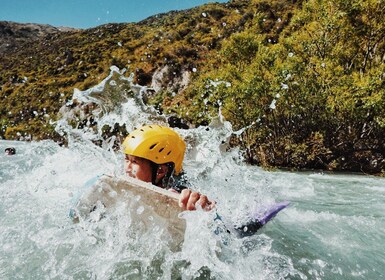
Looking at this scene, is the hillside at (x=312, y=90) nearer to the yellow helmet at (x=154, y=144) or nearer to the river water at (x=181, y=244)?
the river water at (x=181, y=244)

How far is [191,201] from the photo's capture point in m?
2.56

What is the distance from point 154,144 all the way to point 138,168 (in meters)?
0.33

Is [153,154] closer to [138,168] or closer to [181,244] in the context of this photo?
[138,168]

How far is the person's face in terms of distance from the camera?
12.0 ft

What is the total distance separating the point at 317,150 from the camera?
16906 millimetres

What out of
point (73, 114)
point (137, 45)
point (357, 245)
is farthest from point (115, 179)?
point (137, 45)

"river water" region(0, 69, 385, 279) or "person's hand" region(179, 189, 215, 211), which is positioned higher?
"person's hand" region(179, 189, 215, 211)

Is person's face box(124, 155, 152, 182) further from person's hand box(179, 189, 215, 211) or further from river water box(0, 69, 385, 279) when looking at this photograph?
person's hand box(179, 189, 215, 211)

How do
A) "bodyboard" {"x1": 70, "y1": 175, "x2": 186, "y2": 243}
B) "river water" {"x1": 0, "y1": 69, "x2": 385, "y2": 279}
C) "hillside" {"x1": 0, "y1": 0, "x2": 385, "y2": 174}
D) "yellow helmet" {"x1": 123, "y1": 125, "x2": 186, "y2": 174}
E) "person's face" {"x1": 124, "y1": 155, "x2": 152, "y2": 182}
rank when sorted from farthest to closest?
"hillside" {"x1": 0, "y1": 0, "x2": 385, "y2": 174}
"person's face" {"x1": 124, "y1": 155, "x2": 152, "y2": 182}
"yellow helmet" {"x1": 123, "y1": 125, "x2": 186, "y2": 174}
"river water" {"x1": 0, "y1": 69, "x2": 385, "y2": 279}
"bodyboard" {"x1": 70, "y1": 175, "x2": 186, "y2": 243}

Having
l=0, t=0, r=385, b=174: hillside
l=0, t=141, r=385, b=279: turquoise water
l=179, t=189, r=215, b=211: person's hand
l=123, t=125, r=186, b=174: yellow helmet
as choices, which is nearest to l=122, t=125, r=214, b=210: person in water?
l=123, t=125, r=186, b=174: yellow helmet

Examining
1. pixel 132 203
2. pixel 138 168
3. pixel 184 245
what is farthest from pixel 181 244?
pixel 138 168

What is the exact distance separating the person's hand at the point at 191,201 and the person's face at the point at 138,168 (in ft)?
3.77

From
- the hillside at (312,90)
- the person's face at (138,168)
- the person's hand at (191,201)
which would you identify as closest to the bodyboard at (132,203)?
the person's hand at (191,201)

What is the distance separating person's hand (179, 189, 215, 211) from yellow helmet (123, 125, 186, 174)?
1077mm
